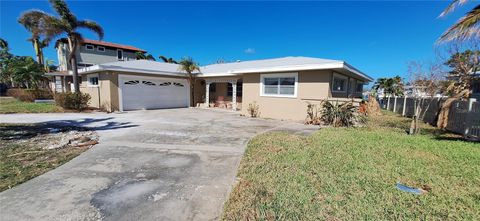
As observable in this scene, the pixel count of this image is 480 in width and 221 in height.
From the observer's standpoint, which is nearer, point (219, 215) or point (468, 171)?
point (219, 215)

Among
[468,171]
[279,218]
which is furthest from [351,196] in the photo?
[468,171]

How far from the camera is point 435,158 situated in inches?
183

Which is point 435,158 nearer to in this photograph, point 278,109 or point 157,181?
point 157,181

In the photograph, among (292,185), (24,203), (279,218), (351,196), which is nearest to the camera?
(279,218)

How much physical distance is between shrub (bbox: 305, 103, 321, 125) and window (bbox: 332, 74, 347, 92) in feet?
5.30

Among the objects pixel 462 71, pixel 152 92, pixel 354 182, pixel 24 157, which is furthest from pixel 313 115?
pixel 152 92

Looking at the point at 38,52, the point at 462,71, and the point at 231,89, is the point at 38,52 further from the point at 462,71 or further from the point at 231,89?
the point at 462,71

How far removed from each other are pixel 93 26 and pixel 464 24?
60.8ft

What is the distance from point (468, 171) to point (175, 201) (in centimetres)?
548

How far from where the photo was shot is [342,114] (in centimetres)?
908

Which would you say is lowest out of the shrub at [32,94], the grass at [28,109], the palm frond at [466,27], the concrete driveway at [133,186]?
the concrete driveway at [133,186]

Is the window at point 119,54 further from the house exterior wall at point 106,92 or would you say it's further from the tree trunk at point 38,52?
the house exterior wall at point 106,92

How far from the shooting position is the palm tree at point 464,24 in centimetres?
582

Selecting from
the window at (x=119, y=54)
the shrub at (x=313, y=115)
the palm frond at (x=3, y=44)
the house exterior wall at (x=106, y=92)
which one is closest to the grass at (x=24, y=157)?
the house exterior wall at (x=106, y=92)
